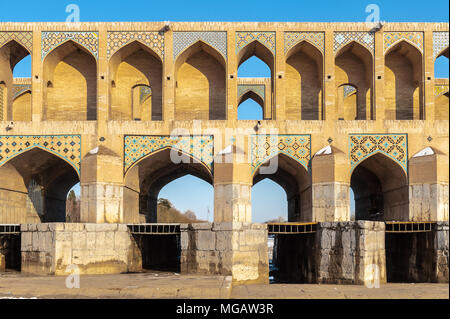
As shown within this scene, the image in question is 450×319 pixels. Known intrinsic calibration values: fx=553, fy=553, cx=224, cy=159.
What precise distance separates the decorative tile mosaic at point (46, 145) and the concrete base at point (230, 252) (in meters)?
4.51

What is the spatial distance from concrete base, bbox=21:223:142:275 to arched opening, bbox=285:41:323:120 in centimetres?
685

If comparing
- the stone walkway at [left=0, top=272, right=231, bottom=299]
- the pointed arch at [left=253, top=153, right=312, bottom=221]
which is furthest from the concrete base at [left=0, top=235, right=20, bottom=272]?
the pointed arch at [left=253, top=153, right=312, bottom=221]

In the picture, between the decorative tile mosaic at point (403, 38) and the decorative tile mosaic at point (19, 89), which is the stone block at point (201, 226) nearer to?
the decorative tile mosaic at point (403, 38)

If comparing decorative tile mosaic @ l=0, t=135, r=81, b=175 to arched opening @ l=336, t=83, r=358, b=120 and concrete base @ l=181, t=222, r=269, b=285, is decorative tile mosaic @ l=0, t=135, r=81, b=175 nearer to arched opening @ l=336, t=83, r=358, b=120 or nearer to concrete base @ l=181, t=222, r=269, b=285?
concrete base @ l=181, t=222, r=269, b=285

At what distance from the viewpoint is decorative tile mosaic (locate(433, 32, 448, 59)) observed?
16.8 meters

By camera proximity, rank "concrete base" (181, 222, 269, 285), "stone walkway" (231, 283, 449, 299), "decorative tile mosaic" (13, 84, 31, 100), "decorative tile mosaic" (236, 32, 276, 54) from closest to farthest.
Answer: "stone walkway" (231, 283, 449, 299) → "concrete base" (181, 222, 269, 285) → "decorative tile mosaic" (236, 32, 276, 54) → "decorative tile mosaic" (13, 84, 31, 100)

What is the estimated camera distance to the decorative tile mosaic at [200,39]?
1681 cm

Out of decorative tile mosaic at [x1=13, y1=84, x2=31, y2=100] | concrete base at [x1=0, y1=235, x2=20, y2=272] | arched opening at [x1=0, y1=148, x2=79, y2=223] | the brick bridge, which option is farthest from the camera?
decorative tile mosaic at [x1=13, y1=84, x2=31, y2=100]

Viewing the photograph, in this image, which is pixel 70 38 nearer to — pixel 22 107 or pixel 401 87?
pixel 22 107

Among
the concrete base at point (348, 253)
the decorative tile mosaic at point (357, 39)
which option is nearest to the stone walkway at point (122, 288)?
the concrete base at point (348, 253)

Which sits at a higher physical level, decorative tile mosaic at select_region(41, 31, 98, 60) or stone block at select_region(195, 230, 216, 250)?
decorative tile mosaic at select_region(41, 31, 98, 60)

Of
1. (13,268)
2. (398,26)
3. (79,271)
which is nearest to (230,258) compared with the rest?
(79,271)

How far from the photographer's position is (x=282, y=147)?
53.3ft

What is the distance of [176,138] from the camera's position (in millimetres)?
16297
